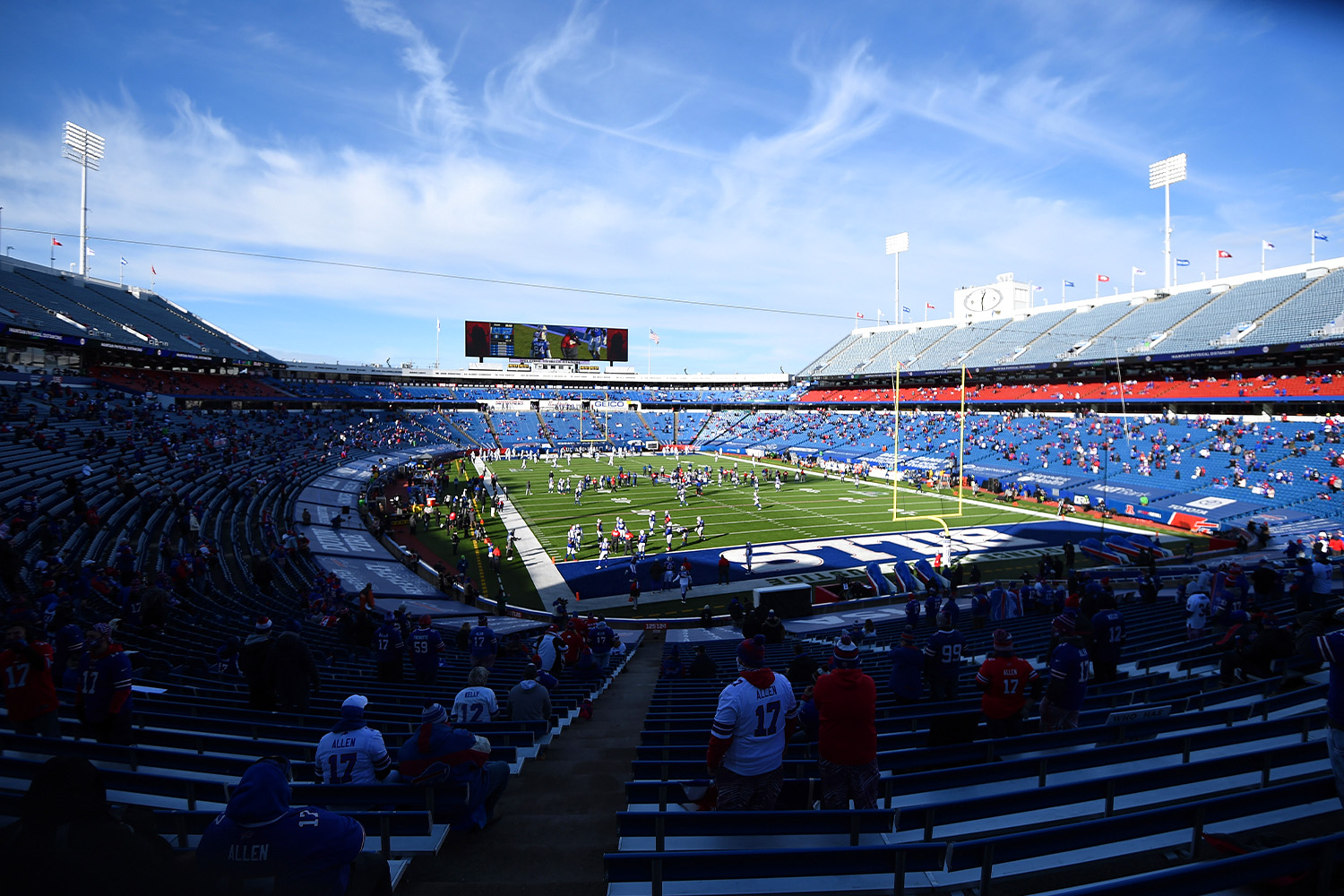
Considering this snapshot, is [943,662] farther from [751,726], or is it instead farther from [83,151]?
[83,151]

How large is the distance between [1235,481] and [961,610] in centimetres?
2852

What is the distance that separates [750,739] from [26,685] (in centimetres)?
599

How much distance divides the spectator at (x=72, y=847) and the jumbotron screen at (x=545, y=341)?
8136cm

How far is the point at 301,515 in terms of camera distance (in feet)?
88.8

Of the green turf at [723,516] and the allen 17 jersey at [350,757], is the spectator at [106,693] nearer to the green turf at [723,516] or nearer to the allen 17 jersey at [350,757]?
the allen 17 jersey at [350,757]

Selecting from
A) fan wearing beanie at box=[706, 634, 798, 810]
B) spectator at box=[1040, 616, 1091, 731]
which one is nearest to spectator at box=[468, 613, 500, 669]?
fan wearing beanie at box=[706, 634, 798, 810]

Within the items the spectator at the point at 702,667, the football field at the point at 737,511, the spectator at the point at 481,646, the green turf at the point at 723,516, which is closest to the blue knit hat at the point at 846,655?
the spectator at the point at 702,667

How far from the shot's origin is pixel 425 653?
9.40 metres

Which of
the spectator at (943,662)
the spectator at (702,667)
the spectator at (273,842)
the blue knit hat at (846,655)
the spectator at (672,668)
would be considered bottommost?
the spectator at (672,668)

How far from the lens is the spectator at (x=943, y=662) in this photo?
6.96 m

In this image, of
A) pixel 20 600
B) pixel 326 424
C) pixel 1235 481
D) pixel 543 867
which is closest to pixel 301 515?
pixel 20 600

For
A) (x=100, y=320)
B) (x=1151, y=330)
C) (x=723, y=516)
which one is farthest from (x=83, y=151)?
(x=1151, y=330)

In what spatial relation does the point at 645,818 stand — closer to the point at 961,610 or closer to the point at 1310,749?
the point at 1310,749

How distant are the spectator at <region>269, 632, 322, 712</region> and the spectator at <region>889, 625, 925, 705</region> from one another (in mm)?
6337
